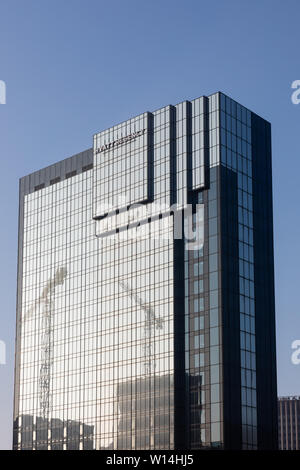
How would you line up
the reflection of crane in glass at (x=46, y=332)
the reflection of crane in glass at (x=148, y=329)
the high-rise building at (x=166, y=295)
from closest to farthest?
the high-rise building at (x=166, y=295), the reflection of crane in glass at (x=148, y=329), the reflection of crane in glass at (x=46, y=332)

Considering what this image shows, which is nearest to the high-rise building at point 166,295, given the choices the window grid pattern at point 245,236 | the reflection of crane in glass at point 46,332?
the window grid pattern at point 245,236

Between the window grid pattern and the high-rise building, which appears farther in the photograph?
the high-rise building

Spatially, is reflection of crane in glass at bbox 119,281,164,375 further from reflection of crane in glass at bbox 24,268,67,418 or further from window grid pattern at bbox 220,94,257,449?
reflection of crane in glass at bbox 24,268,67,418

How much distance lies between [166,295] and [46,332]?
38.9 meters

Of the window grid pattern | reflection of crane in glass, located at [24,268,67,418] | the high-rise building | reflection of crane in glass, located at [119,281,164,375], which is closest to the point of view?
the window grid pattern

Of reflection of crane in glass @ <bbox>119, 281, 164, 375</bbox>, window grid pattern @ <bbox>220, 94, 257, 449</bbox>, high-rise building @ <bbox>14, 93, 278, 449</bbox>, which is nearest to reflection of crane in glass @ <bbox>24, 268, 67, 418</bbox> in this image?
high-rise building @ <bbox>14, 93, 278, 449</bbox>

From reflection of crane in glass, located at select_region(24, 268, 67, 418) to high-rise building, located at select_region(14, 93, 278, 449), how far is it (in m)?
0.45

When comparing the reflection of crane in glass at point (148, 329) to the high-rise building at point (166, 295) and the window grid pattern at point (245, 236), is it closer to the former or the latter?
the high-rise building at point (166, 295)

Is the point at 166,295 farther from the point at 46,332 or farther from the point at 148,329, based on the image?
the point at 46,332

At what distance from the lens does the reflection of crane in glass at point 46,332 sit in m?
173

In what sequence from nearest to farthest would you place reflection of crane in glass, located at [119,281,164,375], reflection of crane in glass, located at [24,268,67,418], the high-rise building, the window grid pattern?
1. the window grid pattern
2. the high-rise building
3. reflection of crane in glass, located at [119,281,164,375]
4. reflection of crane in glass, located at [24,268,67,418]

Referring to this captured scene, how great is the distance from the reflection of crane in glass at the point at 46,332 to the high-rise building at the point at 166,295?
1.46 feet

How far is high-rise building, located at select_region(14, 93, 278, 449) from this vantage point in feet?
460

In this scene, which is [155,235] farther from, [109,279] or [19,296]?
[19,296]
